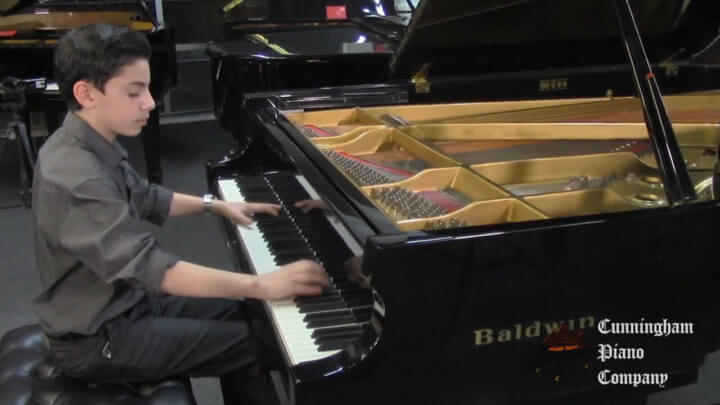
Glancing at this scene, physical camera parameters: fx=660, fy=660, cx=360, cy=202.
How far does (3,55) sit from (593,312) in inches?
165

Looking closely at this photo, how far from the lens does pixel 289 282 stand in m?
1.58

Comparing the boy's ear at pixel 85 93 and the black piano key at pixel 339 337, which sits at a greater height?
the boy's ear at pixel 85 93

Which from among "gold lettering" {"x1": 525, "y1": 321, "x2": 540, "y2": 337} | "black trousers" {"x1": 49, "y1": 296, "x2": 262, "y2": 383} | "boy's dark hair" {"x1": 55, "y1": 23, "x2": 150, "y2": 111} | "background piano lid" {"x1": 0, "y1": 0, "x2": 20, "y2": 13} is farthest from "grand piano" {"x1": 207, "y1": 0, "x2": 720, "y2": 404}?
"background piano lid" {"x1": 0, "y1": 0, "x2": 20, "y2": 13}

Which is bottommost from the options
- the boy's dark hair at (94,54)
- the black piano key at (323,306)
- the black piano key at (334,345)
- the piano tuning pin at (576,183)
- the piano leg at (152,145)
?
the piano leg at (152,145)

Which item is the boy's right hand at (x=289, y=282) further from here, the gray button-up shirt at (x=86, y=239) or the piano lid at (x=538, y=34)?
the piano lid at (x=538, y=34)

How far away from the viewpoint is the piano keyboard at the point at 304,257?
58.0 inches

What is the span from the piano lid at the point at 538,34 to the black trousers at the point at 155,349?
1327mm

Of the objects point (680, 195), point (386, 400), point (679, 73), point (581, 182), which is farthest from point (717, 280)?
point (679, 73)

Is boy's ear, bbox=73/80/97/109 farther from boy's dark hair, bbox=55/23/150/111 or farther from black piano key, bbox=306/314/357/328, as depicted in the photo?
black piano key, bbox=306/314/357/328

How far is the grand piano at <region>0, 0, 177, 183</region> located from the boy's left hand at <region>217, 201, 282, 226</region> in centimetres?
268

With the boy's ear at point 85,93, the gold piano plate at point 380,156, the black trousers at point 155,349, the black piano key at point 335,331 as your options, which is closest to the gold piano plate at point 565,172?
the gold piano plate at point 380,156

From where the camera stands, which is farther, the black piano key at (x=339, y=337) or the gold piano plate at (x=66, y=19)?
the gold piano plate at (x=66, y=19)

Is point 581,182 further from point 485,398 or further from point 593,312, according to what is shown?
point 485,398

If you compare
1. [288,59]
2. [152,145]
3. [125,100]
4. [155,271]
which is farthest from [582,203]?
[152,145]
